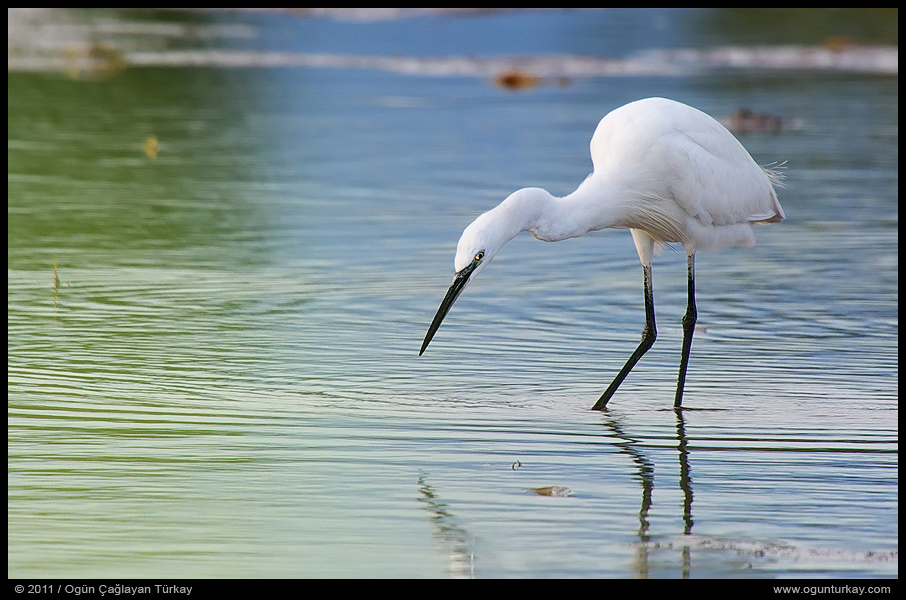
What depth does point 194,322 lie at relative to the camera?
8.11 metres

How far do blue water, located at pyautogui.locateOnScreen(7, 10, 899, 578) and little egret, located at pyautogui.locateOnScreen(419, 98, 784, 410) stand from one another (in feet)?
1.89

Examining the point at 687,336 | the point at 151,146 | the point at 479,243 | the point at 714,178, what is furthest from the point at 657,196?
the point at 151,146

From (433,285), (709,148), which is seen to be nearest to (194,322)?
(433,285)

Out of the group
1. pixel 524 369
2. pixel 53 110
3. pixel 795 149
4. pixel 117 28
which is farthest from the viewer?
pixel 117 28

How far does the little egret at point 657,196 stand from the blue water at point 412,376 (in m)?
0.58

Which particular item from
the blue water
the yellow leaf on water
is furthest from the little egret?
the yellow leaf on water

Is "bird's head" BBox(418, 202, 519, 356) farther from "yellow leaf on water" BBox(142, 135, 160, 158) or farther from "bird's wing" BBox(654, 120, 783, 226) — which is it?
"yellow leaf on water" BBox(142, 135, 160, 158)

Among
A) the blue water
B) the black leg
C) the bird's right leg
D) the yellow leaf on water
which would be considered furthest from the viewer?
the yellow leaf on water

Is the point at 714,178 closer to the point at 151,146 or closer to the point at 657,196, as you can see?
the point at 657,196

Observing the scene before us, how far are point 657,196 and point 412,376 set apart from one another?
1.47 metres

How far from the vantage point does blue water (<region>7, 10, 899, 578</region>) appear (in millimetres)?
4828

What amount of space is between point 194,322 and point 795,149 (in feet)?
29.7
